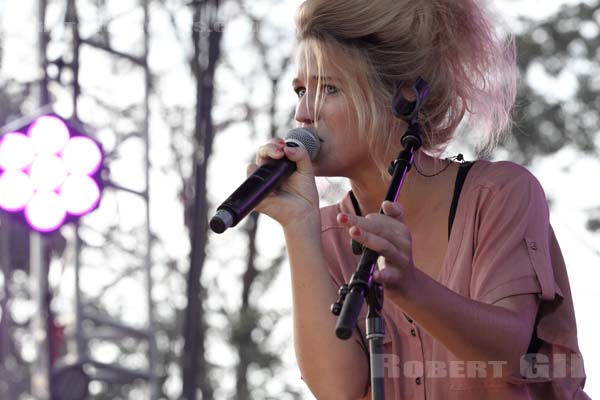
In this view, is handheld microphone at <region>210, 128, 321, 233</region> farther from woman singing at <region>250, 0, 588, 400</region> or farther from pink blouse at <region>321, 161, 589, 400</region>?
pink blouse at <region>321, 161, 589, 400</region>

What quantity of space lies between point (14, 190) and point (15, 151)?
17cm

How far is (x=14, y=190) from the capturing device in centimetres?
470

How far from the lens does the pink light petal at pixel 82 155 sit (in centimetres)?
477

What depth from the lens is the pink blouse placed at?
2.20 metres

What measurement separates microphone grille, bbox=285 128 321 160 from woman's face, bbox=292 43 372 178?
0.06ft

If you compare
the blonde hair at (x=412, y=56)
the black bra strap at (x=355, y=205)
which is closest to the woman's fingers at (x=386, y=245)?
the blonde hair at (x=412, y=56)

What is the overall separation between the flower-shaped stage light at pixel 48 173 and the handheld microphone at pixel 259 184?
2653mm

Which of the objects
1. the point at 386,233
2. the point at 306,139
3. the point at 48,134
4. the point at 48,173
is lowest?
the point at 386,233

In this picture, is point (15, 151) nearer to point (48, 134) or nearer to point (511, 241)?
point (48, 134)

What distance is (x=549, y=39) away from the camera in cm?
1089

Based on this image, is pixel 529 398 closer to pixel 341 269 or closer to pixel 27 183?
pixel 341 269

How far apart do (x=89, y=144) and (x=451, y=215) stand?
2.69 meters

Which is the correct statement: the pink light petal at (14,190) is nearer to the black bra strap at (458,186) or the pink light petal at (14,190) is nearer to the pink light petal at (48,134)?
the pink light petal at (48,134)

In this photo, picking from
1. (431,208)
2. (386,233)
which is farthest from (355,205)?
(386,233)
